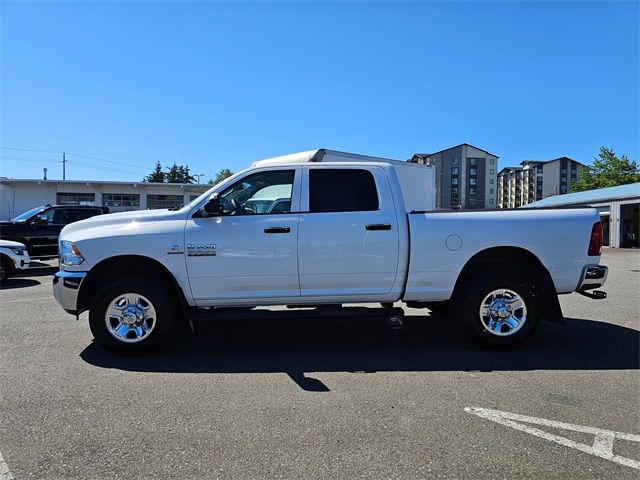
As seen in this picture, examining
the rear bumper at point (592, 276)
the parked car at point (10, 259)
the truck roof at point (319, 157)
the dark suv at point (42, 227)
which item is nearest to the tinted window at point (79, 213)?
the dark suv at point (42, 227)

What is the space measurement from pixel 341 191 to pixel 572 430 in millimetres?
3238

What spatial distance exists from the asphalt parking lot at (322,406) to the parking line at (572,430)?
0.5 inches

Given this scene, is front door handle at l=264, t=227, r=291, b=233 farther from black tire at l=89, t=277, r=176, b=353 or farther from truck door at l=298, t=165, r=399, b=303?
black tire at l=89, t=277, r=176, b=353

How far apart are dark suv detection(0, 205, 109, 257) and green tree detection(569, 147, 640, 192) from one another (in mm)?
65665

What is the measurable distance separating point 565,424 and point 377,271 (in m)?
2.36

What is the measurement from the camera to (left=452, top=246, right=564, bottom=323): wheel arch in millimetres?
5352

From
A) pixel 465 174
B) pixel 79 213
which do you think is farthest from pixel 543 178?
pixel 79 213

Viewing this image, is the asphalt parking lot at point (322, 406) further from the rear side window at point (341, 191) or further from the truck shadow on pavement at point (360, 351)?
the rear side window at point (341, 191)

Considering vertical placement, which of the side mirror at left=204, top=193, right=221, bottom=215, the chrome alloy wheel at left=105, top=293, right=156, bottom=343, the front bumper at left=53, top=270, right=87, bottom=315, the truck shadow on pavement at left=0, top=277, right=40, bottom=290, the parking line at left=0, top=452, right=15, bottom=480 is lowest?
the parking line at left=0, top=452, right=15, bottom=480

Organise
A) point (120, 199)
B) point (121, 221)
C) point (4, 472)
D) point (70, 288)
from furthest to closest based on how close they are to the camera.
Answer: point (120, 199), point (121, 221), point (70, 288), point (4, 472)

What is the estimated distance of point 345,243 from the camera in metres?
5.19

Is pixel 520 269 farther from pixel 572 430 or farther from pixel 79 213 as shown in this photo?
pixel 79 213

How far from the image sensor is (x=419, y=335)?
6.11 meters

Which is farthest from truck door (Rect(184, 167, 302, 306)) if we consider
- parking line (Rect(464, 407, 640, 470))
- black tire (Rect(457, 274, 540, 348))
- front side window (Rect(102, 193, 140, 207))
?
front side window (Rect(102, 193, 140, 207))
